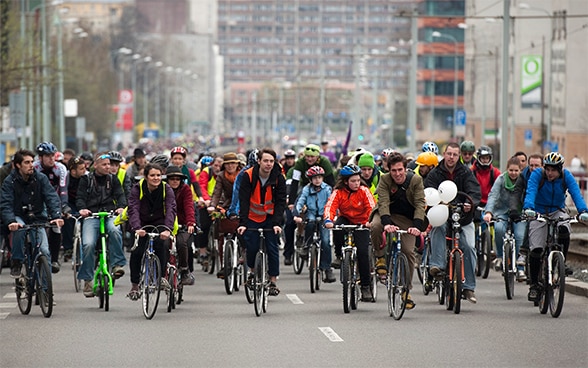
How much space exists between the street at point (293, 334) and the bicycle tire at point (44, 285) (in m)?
0.14

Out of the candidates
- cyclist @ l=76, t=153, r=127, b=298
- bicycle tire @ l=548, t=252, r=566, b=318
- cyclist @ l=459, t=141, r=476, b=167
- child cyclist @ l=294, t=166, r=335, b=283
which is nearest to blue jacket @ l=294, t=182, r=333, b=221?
child cyclist @ l=294, t=166, r=335, b=283

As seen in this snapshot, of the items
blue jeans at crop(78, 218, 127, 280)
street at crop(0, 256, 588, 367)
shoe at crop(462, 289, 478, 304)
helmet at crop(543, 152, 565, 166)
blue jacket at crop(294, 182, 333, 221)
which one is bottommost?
street at crop(0, 256, 588, 367)

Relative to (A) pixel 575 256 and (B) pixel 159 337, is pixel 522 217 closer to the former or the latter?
(B) pixel 159 337

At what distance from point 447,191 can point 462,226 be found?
0.54 m

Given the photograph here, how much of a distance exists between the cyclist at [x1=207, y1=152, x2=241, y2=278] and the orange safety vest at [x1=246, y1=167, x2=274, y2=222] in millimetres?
2649

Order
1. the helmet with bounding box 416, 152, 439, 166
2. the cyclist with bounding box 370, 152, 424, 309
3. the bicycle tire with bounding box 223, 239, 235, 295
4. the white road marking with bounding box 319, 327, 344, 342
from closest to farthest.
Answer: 1. the white road marking with bounding box 319, 327, 344, 342
2. the cyclist with bounding box 370, 152, 424, 309
3. the helmet with bounding box 416, 152, 439, 166
4. the bicycle tire with bounding box 223, 239, 235, 295

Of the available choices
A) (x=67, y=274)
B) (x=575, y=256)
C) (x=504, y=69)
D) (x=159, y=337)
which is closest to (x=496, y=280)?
(x=575, y=256)

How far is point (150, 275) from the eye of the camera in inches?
655

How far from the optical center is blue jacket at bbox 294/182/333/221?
21.0 meters

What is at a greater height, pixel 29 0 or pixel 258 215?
pixel 29 0

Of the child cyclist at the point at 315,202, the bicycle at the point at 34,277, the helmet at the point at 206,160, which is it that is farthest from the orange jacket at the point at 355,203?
the helmet at the point at 206,160

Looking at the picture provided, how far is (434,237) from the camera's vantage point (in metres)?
17.6

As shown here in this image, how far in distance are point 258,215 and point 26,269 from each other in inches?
99.2

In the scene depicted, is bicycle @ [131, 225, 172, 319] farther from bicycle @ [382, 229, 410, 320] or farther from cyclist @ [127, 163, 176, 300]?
bicycle @ [382, 229, 410, 320]
